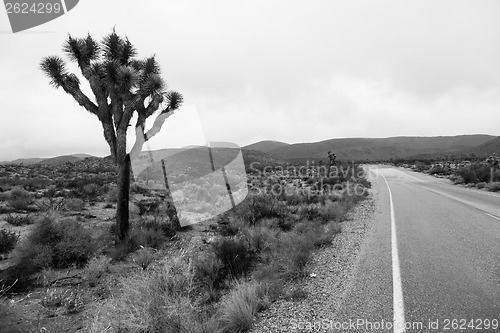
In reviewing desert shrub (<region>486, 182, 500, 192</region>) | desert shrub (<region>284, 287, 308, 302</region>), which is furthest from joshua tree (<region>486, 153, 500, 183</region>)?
desert shrub (<region>284, 287, 308, 302</region>)

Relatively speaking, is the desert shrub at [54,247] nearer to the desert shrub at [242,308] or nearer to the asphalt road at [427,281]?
the desert shrub at [242,308]

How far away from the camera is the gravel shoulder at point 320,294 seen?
4090 millimetres

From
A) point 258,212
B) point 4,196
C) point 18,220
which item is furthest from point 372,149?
point 18,220

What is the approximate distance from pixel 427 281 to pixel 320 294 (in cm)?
183

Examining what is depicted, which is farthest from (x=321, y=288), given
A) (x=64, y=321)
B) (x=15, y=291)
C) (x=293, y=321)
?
(x=15, y=291)

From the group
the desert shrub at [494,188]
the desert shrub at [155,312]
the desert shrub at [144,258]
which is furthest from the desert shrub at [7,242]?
the desert shrub at [494,188]

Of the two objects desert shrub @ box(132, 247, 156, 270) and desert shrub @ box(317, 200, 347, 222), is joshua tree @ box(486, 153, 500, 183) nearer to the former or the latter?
desert shrub @ box(317, 200, 347, 222)

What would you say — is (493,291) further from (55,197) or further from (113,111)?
(55,197)

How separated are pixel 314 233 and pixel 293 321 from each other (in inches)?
182

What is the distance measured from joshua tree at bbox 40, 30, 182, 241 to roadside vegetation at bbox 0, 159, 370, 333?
1.62 metres

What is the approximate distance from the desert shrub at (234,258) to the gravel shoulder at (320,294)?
1463 millimetres

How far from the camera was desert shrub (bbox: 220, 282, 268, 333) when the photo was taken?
4.11 m

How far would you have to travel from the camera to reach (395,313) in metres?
4.01

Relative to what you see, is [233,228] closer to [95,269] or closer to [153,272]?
[95,269]
